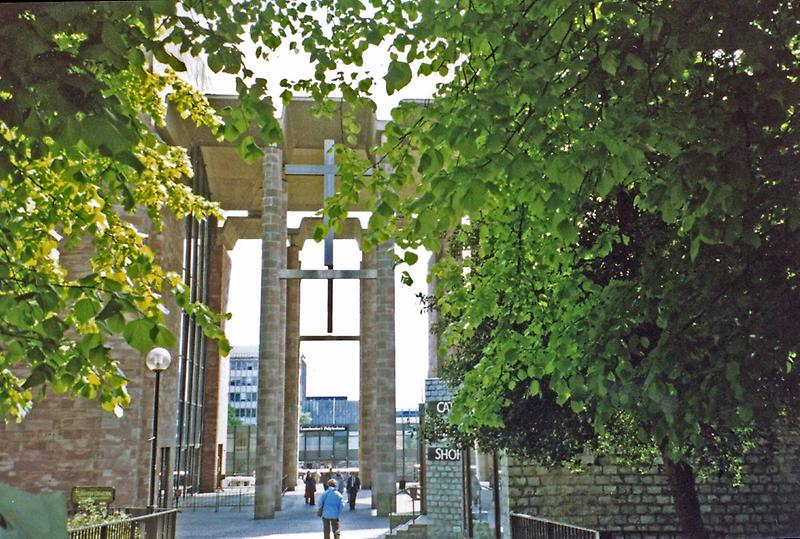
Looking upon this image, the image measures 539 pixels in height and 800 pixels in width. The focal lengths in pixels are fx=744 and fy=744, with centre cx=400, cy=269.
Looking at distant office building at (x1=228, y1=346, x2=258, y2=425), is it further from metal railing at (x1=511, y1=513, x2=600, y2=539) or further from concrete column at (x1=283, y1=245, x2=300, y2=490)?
metal railing at (x1=511, y1=513, x2=600, y2=539)

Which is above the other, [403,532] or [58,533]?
[58,533]

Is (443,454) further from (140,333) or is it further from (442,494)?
(140,333)

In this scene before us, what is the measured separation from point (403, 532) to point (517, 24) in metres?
16.7

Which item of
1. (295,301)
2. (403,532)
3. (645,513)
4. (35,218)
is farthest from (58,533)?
(295,301)

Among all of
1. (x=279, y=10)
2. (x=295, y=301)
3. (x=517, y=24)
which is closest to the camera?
(x=517, y=24)

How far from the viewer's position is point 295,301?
43.0 meters

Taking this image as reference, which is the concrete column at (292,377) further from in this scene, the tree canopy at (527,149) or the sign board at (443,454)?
the tree canopy at (527,149)

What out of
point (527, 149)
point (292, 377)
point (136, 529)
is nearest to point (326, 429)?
point (292, 377)

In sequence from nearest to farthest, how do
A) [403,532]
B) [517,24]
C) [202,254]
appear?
[517,24] → [403,532] → [202,254]

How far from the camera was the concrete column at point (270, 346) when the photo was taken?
1043 inches

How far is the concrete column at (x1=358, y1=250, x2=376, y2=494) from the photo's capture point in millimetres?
38062

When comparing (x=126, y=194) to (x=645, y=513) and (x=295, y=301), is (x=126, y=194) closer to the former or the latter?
(x=645, y=513)

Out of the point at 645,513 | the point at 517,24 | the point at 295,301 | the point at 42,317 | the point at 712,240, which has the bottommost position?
the point at 645,513

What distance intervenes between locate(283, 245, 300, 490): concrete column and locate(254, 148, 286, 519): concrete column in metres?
11.5
